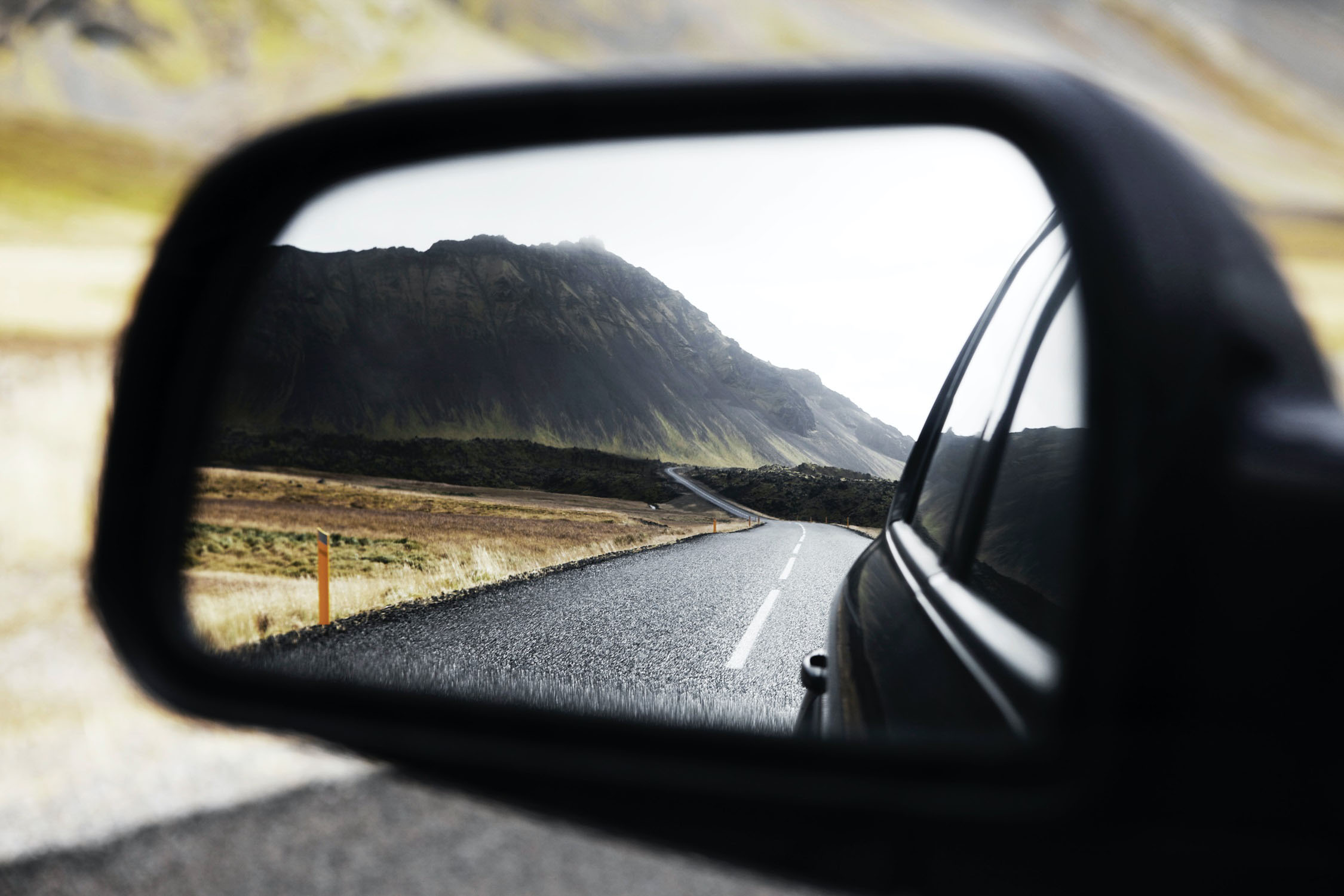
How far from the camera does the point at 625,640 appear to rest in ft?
25.1

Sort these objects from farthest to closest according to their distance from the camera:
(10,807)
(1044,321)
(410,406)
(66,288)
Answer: (410,406)
(66,288)
(10,807)
(1044,321)

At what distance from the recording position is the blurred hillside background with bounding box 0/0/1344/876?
4152 mm

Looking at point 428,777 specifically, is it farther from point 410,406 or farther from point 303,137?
point 410,406

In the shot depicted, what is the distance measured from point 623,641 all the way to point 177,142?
82659 millimetres

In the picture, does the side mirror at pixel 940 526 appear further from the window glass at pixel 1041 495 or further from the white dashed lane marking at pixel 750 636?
the white dashed lane marking at pixel 750 636

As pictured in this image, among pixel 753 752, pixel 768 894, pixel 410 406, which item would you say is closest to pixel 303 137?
pixel 753 752

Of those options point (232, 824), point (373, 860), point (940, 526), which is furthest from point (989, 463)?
point (232, 824)

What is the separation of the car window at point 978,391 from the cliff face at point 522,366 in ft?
0.44

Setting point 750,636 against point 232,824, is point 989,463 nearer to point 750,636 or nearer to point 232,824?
point 232,824

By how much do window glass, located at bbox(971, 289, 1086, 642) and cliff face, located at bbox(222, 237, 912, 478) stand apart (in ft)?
1.22

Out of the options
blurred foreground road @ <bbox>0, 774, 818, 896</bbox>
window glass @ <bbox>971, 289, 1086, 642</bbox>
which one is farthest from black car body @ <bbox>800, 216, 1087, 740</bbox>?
blurred foreground road @ <bbox>0, 774, 818, 896</bbox>

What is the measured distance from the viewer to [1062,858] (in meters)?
0.83

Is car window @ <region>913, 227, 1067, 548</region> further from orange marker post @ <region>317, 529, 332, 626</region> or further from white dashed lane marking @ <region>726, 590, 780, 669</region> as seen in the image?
orange marker post @ <region>317, 529, 332, 626</region>

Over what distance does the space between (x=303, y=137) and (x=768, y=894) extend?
287cm
